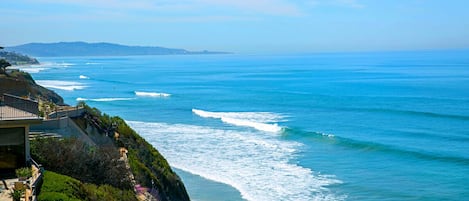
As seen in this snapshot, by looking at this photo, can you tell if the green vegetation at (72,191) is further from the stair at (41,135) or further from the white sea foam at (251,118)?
the white sea foam at (251,118)

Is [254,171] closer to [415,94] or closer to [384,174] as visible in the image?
[384,174]

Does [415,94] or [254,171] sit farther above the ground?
[415,94]

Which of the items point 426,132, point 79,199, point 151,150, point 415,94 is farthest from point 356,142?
point 415,94

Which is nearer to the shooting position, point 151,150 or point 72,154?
point 72,154

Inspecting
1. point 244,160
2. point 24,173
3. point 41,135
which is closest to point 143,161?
point 41,135

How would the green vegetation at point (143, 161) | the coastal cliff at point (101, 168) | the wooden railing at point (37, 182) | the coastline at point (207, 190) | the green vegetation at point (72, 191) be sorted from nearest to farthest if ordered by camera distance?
the wooden railing at point (37, 182) < the green vegetation at point (72, 191) < the coastal cliff at point (101, 168) < the green vegetation at point (143, 161) < the coastline at point (207, 190)

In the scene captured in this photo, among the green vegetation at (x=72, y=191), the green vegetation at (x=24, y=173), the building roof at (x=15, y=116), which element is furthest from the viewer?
the building roof at (x=15, y=116)

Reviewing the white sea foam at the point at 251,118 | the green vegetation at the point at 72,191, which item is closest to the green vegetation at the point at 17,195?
the green vegetation at the point at 72,191
